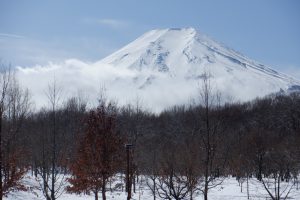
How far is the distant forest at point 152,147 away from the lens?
15.8 metres

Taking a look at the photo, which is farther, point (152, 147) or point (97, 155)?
point (152, 147)

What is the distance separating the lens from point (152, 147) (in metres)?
43.3

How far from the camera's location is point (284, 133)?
58.1m

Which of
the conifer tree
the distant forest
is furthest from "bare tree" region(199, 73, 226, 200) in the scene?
the conifer tree

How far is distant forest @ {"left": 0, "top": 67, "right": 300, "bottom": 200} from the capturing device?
15.8m

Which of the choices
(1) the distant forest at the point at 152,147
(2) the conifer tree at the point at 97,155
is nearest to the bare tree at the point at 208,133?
(1) the distant forest at the point at 152,147

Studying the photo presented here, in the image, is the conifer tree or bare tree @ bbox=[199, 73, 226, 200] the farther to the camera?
the conifer tree

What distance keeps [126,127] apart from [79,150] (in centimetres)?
2652

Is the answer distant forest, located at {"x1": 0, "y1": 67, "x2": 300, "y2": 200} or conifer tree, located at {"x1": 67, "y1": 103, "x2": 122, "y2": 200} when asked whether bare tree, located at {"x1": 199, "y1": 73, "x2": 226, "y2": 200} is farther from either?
conifer tree, located at {"x1": 67, "y1": 103, "x2": 122, "y2": 200}

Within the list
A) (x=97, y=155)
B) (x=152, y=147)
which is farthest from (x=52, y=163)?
(x=152, y=147)

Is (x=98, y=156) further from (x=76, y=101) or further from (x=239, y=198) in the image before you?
(x=76, y=101)

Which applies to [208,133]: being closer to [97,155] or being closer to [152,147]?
[97,155]

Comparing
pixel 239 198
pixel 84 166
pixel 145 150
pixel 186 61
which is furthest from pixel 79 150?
pixel 186 61

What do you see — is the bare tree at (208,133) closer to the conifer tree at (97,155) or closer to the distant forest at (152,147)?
the distant forest at (152,147)
